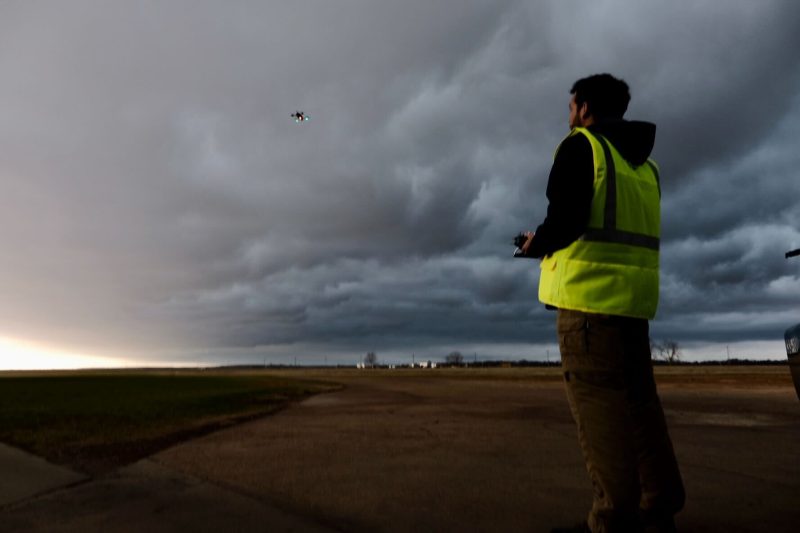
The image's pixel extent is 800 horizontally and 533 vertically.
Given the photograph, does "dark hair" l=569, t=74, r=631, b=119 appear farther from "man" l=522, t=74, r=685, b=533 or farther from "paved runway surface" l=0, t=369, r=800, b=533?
"paved runway surface" l=0, t=369, r=800, b=533

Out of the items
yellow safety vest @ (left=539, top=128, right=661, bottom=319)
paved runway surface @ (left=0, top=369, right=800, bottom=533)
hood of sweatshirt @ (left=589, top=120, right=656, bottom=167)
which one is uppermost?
hood of sweatshirt @ (left=589, top=120, right=656, bottom=167)

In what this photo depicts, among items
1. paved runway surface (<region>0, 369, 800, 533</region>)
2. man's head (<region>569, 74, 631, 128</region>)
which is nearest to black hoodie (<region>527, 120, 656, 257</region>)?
man's head (<region>569, 74, 631, 128</region>)

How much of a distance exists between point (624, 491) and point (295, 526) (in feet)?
5.52

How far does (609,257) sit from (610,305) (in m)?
0.24

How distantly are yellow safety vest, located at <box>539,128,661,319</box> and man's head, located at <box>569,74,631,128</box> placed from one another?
28 cm

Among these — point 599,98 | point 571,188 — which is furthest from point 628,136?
point 571,188

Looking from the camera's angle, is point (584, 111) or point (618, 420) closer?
point (618, 420)

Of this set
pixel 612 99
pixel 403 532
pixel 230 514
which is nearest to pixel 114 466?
pixel 230 514

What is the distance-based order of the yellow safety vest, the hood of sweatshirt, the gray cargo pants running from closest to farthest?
the gray cargo pants < the yellow safety vest < the hood of sweatshirt

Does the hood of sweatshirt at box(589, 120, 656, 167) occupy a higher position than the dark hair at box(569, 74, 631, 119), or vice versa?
the dark hair at box(569, 74, 631, 119)

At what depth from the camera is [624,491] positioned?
245 cm

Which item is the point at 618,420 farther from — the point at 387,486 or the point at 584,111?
the point at 387,486

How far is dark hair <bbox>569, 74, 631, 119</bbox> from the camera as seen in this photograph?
3.04m

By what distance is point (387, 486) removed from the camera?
→ 12.9ft
